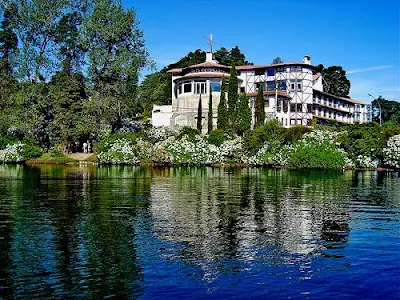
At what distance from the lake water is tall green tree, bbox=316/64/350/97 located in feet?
288

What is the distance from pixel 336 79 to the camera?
110 metres

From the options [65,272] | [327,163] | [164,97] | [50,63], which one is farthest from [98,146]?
[65,272]

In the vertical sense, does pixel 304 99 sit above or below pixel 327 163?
above

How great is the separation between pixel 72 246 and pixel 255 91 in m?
69.7

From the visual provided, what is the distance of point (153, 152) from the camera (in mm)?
62094

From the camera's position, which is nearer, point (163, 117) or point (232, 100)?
point (232, 100)

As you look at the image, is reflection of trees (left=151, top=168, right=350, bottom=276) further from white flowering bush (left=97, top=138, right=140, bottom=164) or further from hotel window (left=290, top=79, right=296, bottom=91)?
hotel window (left=290, top=79, right=296, bottom=91)

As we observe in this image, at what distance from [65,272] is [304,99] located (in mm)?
73004

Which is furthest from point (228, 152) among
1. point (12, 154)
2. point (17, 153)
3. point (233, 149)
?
point (12, 154)

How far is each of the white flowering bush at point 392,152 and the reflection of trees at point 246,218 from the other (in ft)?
76.4

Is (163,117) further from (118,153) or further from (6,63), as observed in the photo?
(6,63)

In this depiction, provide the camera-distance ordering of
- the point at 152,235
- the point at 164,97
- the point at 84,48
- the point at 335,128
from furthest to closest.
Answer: the point at 164,97 → the point at 84,48 → the point at 335,128 → the point at 152,235

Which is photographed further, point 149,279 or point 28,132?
point 28,132

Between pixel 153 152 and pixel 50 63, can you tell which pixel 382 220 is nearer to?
pixel 153 152
